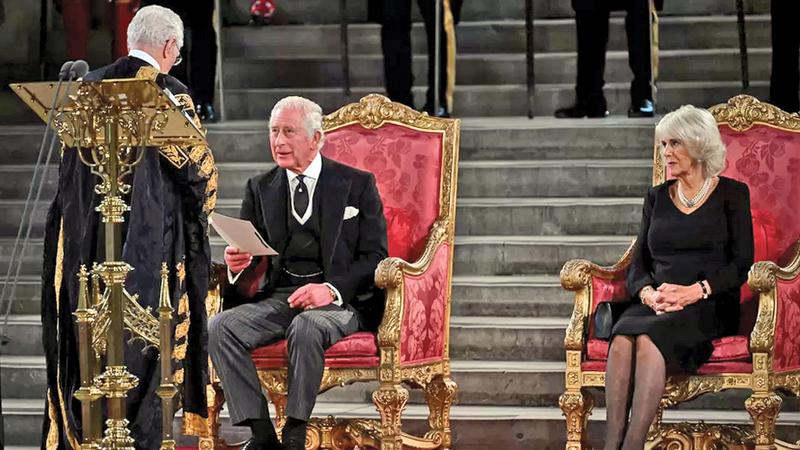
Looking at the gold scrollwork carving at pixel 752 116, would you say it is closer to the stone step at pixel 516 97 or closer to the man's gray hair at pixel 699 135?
the man's gray hair at pixel 699 135

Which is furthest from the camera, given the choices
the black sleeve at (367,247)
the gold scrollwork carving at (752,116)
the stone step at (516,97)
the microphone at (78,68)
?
the stone step at (516,97)

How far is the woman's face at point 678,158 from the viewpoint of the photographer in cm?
557

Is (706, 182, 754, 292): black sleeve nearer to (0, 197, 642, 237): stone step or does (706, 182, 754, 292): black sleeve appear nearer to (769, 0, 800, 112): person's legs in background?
(0, 197, 642, 237): stone step

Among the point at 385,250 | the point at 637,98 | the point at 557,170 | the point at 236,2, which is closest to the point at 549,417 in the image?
the point at 385,250

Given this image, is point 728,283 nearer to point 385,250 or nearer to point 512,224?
point 385,250

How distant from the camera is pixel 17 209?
777cm

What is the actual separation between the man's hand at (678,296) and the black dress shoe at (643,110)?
2.97 metres

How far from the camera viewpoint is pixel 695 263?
557 cm

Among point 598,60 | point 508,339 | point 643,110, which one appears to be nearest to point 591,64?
point 598,60

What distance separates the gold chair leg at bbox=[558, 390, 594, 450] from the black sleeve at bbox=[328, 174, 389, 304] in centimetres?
77

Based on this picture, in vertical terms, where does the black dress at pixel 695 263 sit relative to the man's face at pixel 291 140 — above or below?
below

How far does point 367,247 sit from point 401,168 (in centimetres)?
52

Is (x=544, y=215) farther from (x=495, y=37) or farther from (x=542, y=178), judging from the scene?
(x=495, y=37)

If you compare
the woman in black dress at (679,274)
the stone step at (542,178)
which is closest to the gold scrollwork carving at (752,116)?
the woman in black dress at (679,274)
